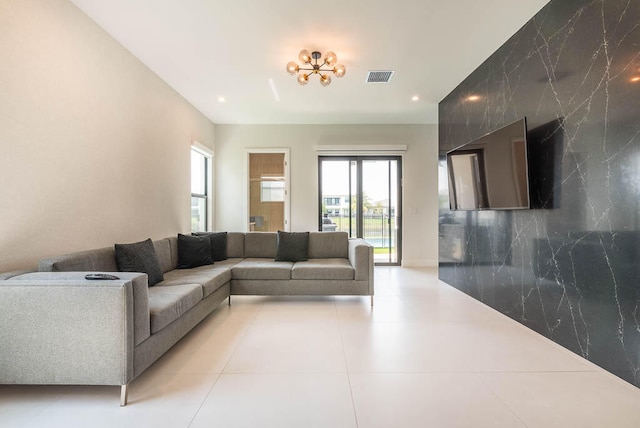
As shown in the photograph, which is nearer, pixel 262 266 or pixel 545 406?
pixel 545 406

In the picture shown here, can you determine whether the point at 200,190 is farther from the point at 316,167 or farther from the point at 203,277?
the point at 203,277

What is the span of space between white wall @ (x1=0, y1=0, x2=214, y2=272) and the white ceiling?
1.11 feet

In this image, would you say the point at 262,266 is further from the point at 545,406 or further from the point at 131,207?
the point at 545,406

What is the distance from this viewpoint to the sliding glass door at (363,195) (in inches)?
238

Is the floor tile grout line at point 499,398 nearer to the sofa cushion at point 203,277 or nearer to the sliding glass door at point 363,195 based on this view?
the sofa cushion at point 203,277

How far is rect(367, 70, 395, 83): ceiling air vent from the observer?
3.72 meters

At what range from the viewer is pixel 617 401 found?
5.75 feet

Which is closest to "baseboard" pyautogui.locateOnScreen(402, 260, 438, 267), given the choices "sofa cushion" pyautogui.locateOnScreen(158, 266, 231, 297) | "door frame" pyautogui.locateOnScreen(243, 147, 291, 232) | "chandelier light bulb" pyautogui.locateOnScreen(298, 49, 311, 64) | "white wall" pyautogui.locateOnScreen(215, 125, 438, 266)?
"white wall" pyautogui.locateOnScreen(215, 125, 438, 266)

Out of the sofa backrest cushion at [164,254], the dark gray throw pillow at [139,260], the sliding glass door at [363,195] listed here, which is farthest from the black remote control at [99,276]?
the sliding glass door at [363,195]

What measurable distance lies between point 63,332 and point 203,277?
54.8 inches

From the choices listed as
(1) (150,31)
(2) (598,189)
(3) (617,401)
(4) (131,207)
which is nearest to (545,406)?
(3) (617,401)

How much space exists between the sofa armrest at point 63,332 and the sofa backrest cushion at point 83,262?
1.06ft

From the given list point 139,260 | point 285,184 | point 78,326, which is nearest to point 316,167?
point 285,184

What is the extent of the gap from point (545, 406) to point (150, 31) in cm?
423
